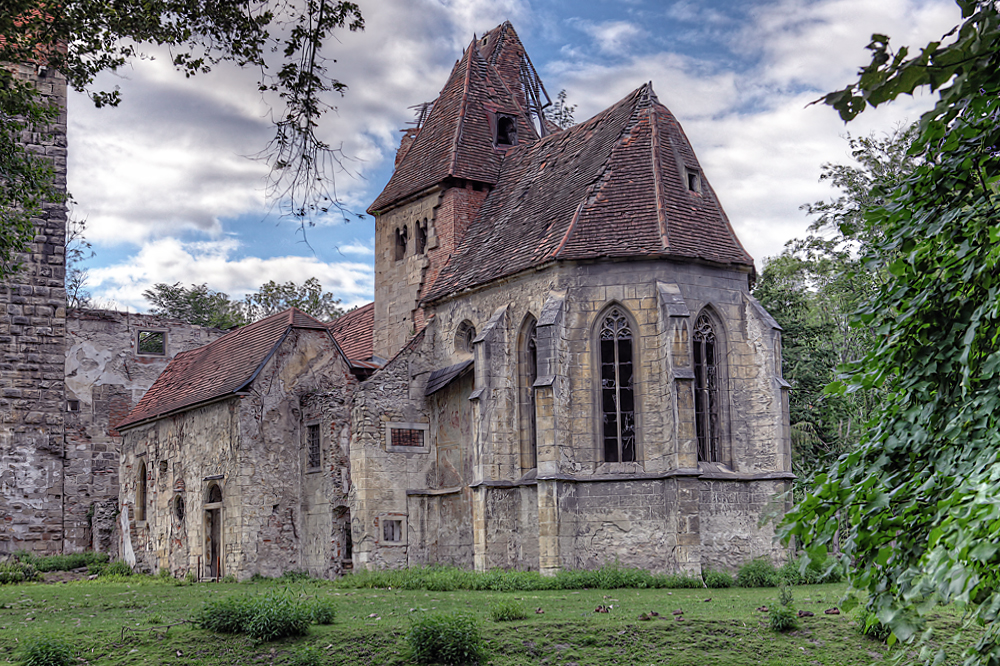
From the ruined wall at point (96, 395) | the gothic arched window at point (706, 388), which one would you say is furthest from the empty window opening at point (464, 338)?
the ruined wall at point (96, 395)

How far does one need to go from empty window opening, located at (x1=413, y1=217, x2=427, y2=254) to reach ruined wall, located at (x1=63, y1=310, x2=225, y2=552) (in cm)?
1436

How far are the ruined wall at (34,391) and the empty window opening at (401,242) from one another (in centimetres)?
995

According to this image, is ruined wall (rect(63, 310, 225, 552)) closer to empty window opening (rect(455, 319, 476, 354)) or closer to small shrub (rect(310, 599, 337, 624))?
empty window opening (rect(455, 319, 476, 354))

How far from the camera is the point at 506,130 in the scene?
32.0 m

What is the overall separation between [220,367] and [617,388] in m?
12.4

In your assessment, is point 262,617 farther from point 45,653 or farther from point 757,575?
point 757,575

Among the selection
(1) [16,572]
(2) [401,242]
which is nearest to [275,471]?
(1) [16,572]

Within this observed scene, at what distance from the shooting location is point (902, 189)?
6.52 metres

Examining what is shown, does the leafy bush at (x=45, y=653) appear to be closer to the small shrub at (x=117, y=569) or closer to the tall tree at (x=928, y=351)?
the tall tree at (x=928, y=351)

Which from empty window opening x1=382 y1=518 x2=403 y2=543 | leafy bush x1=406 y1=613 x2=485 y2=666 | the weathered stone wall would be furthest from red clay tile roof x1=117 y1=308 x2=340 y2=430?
leafy bush x1=406 y1=613 x2=485 y2=666

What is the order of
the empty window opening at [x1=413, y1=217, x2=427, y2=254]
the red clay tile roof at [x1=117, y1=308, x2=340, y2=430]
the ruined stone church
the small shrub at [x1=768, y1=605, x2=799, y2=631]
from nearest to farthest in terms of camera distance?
the small shrub at [x1=768, y1=605, x2=799, y2=631]
the ruined stone church
the red clay tile roof at [x1=117, y1=308, x2=340, y2=430]
the empty window opening at [x1=413, y1=217, x2=427, y2=254]

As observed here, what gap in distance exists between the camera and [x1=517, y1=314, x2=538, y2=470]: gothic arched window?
23703 mm

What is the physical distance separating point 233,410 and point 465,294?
22.2 feet

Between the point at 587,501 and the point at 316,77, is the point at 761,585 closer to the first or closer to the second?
the point at 587,501
